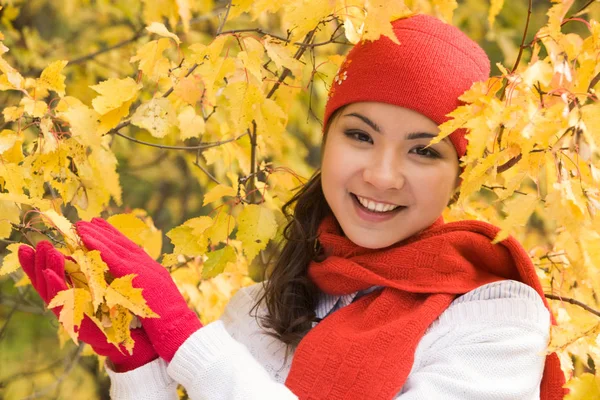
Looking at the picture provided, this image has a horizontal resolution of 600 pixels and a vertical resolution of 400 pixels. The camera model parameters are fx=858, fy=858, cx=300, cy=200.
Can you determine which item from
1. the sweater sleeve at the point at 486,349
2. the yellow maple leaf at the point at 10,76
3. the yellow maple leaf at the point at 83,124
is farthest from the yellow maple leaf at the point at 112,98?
the sweater sleeve at the point at 486,349

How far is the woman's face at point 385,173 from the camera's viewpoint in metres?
1.67

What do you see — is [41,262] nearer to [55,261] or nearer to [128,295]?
[55,261]

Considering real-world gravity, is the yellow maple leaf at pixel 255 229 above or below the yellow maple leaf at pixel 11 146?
below

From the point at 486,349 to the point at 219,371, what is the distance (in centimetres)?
48

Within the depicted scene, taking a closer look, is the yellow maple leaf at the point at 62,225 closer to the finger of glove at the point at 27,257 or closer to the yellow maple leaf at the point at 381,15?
the finger of glove at the point at 27,257

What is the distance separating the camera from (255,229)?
182cm

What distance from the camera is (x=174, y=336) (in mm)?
1588

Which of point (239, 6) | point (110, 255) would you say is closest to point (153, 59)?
point (239, 6)

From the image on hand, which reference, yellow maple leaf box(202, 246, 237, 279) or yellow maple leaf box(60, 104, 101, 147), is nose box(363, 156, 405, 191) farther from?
yellow maple leaf box(60, 104, 101, 147)

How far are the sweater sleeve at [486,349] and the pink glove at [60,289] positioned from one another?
0.49 m

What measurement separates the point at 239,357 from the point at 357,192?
1.37 feet

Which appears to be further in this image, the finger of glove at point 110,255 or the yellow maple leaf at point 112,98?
the yellow maple leaf at point 112,98

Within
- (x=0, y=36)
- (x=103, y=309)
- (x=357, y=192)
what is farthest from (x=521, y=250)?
(x=0, y=36)

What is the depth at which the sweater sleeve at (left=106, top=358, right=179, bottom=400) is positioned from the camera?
163 cm
